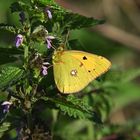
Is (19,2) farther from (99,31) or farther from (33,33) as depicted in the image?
(99,31)

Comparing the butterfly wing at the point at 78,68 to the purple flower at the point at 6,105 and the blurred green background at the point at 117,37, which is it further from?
the blurred green background at the point at 117,37

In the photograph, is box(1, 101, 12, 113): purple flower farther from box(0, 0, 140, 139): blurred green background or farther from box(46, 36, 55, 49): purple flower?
box(0, 0, 140, 139): blurred green background

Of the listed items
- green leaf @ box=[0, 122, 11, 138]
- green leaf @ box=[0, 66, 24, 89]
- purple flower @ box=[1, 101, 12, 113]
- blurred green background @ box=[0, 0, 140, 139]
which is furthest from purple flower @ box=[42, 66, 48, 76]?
blurred green background @ box=[0, 0, 140, 139]

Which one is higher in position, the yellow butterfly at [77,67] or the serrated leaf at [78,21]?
the serrated leaf at [78,21]

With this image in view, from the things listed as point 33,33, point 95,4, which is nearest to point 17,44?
point 33,33

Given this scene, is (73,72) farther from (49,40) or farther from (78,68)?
(49,40)

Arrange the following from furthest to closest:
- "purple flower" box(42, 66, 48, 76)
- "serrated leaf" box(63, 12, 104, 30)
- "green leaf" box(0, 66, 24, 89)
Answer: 1. "serrated leaf" box(63, 12, 104, 30)
2. "purple flower" box(42, 66, 48, 76)
3. "green leaf" box(0, 66, 24, 89)

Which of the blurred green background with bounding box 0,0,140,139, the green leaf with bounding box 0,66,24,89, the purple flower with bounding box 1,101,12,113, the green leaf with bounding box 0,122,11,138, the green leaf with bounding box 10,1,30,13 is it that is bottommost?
the blurred green background with bounding box 0,0,140,139

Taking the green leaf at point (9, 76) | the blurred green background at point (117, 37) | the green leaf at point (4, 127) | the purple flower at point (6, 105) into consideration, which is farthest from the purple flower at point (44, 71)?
the blurred green background at point (117, 37)
